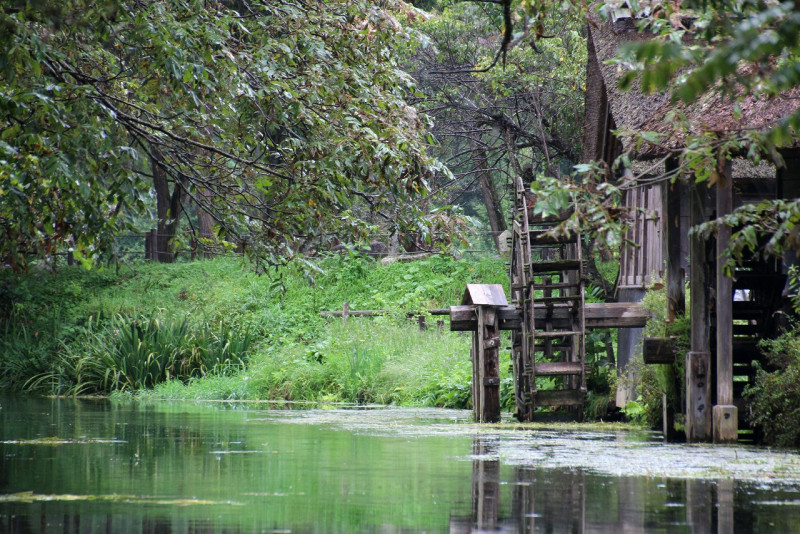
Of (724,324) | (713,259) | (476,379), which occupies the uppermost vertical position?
(713,259)

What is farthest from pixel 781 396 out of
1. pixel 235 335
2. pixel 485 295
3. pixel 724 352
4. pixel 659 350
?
pixel 235 335

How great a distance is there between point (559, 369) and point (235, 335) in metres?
10.4

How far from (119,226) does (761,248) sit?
714 cm

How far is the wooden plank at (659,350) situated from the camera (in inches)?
451

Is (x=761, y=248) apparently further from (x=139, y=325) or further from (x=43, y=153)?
(x=139, y=325)

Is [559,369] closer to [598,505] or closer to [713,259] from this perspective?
[713,259]

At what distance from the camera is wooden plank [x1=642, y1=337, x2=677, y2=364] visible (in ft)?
37.6

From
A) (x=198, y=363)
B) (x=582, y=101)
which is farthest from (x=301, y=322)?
(x=582, y=101)

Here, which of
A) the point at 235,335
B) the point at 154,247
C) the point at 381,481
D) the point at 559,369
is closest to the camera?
the point at 381,481

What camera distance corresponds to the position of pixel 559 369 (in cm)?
1568

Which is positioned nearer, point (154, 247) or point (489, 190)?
point (489, 190)

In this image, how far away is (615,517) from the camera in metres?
5.79

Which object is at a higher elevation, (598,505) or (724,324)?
(724,324)

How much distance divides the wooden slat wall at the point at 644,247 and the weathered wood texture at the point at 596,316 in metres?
0.77
